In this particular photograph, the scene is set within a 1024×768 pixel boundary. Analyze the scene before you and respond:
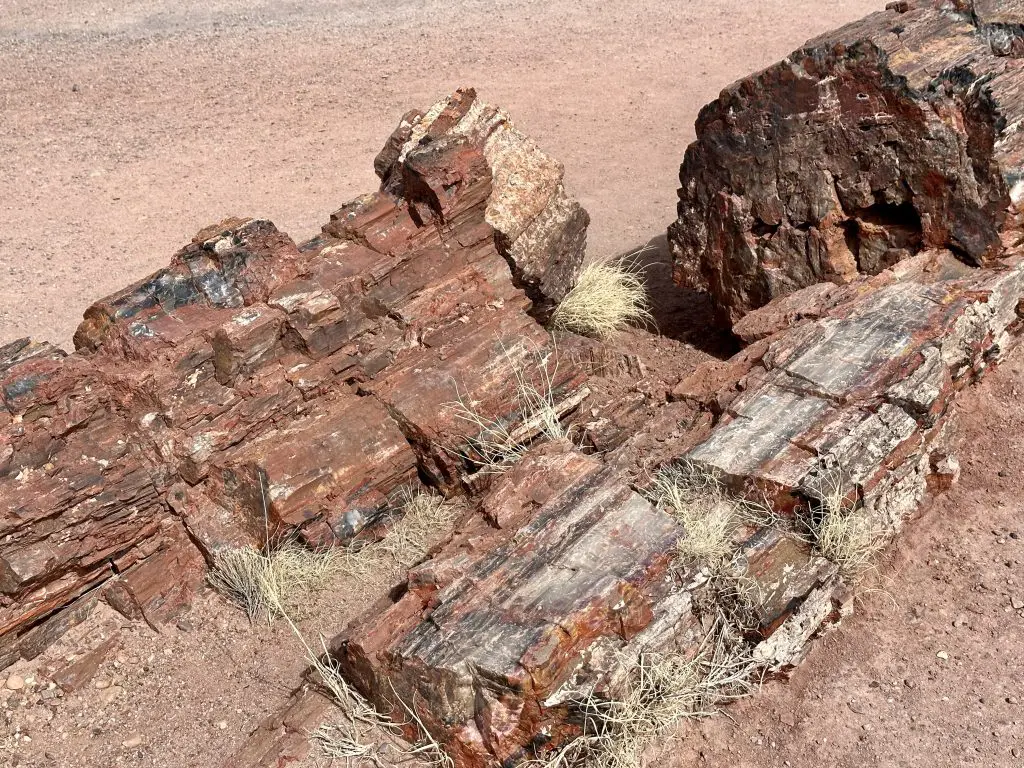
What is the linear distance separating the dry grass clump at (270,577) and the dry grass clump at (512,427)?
108cm

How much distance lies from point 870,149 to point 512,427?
9.35 ft

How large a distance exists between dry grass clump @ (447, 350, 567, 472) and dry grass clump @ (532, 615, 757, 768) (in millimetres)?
1716

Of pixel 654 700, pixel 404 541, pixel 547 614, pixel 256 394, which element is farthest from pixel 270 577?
pixel 654 700

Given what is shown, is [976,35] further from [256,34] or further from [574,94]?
[256,34]

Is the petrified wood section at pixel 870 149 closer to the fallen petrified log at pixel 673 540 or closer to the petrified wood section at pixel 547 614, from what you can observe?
the fallen petrified log at pixel 673 540

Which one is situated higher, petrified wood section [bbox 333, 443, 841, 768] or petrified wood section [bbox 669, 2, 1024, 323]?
petrified wood section [bbox 669, 2, 1024, 323]

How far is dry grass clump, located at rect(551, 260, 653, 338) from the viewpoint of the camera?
24.7 ft

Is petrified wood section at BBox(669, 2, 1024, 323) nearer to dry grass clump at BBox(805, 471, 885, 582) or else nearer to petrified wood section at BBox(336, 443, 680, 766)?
dry grass clump at BBox(805, 471, 885, 582)

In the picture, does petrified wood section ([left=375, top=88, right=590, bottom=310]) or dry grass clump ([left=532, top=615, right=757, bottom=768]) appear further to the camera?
petrified wood section ([left=375, top=88, right=590, bottom=310])

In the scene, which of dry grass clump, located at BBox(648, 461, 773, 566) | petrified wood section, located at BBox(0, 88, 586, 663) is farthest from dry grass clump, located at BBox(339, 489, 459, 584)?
dry grass clump, located at BBox(648, 461, 773, 566)

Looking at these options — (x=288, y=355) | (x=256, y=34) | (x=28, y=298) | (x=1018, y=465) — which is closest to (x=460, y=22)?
(x=256, y=34)

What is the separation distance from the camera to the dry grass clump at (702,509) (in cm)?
473

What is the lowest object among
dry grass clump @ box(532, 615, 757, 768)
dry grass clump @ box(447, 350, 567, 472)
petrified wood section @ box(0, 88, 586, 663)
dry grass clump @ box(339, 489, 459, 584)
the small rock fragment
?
dry grass clump @ box(532, 615, 757, 768)

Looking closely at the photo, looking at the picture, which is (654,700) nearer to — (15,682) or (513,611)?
(513,611)
